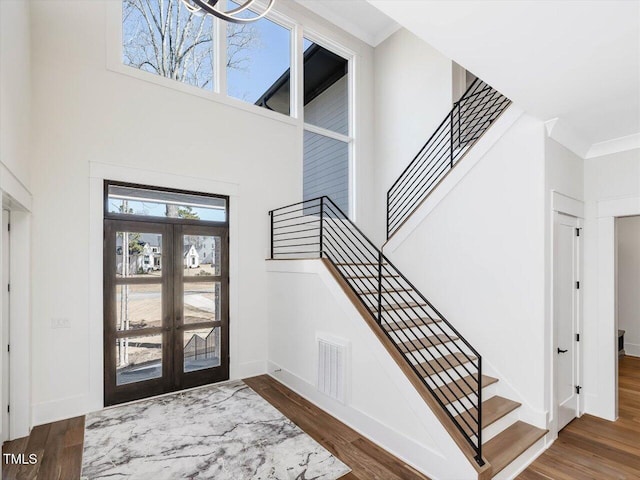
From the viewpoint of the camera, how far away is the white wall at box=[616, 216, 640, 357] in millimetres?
5762

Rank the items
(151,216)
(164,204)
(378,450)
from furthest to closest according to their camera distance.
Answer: (164,204), (151,216), (378,450)

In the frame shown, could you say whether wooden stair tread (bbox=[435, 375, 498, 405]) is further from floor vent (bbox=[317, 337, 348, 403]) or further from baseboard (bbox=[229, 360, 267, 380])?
baseboard (bbox=[229, 360, 267, 380])

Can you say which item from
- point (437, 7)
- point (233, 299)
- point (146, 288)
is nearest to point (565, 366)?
point (437, 7)

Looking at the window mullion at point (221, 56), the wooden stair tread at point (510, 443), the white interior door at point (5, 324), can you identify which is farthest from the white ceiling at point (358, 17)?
the wooden stair tread at point (510, 443)

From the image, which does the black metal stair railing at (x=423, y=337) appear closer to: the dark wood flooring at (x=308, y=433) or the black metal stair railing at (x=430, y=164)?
the dark wood flooring at (x=308, y=433)

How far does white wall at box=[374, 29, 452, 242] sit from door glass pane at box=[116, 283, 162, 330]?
4037 millimetres

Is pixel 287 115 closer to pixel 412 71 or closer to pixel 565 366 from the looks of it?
pixel 412 71

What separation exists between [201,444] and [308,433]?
3.28 ft

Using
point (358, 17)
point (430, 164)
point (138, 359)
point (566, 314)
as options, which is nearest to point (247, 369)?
point (138, 359)

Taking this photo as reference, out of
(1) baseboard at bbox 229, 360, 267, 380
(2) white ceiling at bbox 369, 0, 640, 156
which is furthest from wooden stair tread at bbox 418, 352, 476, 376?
(1) baseboard at bbox 229, 360, 267, 380

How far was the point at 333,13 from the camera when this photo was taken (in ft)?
19.6

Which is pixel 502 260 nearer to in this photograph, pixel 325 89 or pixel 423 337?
pixel 423 337

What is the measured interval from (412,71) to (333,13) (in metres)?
1.75

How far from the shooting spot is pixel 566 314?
11.6 feet
